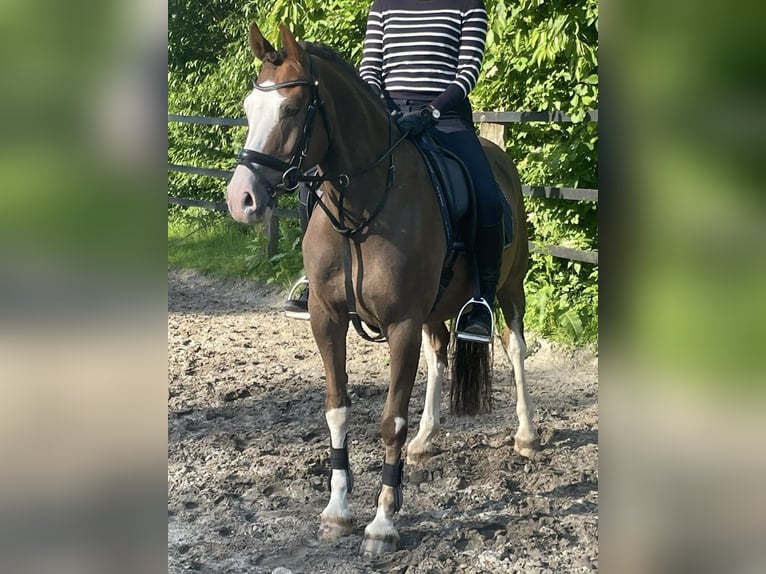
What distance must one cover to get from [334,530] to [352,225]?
1.34 metres

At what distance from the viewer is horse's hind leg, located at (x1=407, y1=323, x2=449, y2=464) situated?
469 centimetres

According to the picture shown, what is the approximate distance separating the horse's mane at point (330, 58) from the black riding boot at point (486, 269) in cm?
89

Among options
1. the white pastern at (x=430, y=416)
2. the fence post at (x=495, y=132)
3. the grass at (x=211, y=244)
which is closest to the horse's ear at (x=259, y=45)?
the white pastern at (x=430, y=416)

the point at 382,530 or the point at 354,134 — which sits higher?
the point at 354,134

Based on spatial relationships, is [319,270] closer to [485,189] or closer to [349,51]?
[485,189]

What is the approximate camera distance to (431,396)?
4.77 m

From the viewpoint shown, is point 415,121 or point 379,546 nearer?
point 379,546

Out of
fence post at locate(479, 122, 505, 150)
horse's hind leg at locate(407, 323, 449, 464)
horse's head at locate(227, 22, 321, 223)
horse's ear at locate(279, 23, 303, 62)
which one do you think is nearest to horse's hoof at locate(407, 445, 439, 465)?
horse's hind leg at locate(407, 323, 449, 464)
